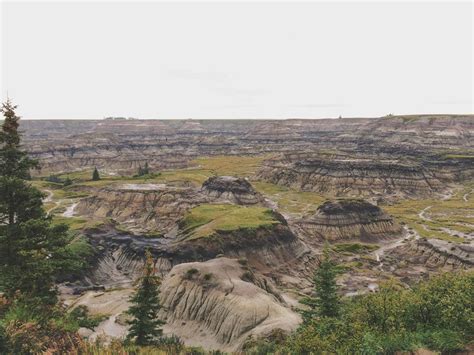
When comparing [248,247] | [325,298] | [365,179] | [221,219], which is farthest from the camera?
[365,179]

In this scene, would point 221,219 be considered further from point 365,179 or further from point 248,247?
point 365,179

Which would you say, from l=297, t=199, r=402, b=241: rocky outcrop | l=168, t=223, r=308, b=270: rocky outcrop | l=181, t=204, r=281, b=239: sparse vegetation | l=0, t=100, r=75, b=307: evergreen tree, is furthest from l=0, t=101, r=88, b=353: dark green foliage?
l=297, t=199, r=402, b=241: rocky outcrop

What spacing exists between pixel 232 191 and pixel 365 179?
2795 inches

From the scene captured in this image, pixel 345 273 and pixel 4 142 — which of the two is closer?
pixel 4 142

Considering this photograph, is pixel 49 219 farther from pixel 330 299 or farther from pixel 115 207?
pixel 115 207

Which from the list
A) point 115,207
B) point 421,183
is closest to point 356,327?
point 115,207

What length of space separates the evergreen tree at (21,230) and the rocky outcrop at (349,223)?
81.4 m

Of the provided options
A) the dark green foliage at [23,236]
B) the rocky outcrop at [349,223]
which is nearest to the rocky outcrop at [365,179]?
the rocky outcrop at [349,223]

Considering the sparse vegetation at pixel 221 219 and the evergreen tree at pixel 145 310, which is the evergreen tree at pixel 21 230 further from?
the sparse vegetation at pixel 221 219

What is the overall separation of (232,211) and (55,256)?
67432mm

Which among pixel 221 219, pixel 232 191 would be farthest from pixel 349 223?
pixel 221 219

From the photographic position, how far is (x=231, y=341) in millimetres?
41469

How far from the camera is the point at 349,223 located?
105812 millimetres

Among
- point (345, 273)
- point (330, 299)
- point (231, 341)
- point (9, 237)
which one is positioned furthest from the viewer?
point (345, 273)
